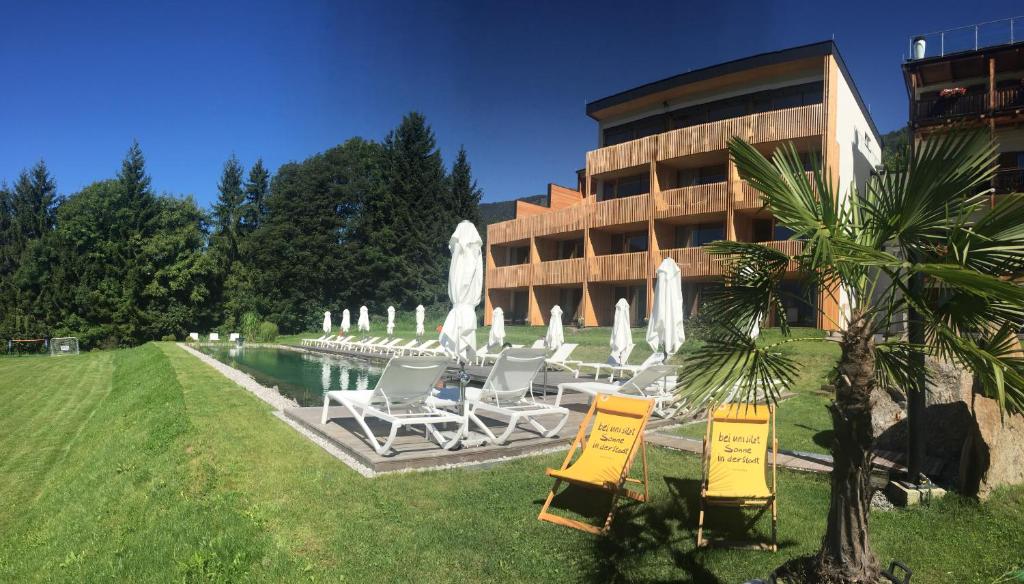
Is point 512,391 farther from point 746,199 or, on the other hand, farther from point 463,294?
point 746,199

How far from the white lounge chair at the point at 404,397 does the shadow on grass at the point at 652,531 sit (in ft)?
5.78

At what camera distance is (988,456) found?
15.4ft

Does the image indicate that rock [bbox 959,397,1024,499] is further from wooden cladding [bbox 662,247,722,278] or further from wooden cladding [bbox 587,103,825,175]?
wooden cladding [bbox 662,247,722,278]

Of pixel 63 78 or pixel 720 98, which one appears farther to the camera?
pixel 63 78

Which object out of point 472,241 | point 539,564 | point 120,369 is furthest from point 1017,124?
point 120,369

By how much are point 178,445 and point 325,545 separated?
384cm

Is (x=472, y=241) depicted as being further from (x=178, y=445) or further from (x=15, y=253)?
(x=15, y=253)

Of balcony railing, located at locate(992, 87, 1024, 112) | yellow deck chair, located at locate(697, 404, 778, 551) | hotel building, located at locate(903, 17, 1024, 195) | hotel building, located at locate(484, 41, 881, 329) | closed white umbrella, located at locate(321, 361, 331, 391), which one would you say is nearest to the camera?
yellow deck chair, located at locate(697, 404, 778, 551)

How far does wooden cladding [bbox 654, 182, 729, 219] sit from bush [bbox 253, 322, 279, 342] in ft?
73.1

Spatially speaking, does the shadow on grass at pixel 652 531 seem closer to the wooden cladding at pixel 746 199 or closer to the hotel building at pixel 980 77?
the wooden cladding at pixel 746 199

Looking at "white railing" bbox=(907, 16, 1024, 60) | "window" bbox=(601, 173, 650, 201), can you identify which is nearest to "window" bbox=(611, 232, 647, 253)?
"window" bbox=(601, 173, 650, 201)

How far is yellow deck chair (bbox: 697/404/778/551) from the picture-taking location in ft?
13.7

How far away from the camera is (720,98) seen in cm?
2527

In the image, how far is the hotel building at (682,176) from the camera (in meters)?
21.9
